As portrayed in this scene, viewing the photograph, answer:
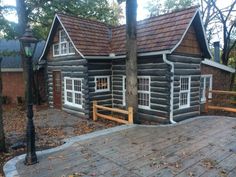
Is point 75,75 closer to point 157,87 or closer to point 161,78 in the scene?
point 157,87

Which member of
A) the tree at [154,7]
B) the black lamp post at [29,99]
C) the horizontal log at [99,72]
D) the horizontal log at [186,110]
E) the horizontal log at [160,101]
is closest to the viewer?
the black lamp post at [29,99]

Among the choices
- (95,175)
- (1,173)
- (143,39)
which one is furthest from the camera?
(143,39)

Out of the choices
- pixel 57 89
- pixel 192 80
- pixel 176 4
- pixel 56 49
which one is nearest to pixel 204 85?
pixel 192 80

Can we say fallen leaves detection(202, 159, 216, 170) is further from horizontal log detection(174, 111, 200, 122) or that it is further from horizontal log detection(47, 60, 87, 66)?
horizontal log detection(47, 60, 87, 66)

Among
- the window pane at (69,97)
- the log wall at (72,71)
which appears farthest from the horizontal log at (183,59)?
the window pane at (69,97)

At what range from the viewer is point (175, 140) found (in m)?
7.30

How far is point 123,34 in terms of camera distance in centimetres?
1261

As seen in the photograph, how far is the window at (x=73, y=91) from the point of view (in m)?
12.2

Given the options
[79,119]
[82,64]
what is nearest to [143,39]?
[82,64]

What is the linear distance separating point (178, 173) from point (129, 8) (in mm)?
6933

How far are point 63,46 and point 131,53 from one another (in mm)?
5251

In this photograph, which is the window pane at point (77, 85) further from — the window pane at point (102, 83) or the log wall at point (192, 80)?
the log wall at point (192, 80)

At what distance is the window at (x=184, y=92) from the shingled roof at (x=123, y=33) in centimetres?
200

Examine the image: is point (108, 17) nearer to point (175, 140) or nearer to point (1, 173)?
point (175, 140)
